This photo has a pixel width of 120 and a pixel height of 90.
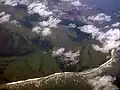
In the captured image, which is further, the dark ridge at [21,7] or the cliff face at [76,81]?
the dark ridge at [21,7]

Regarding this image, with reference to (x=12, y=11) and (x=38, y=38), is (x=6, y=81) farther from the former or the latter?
(x=12, y=11)

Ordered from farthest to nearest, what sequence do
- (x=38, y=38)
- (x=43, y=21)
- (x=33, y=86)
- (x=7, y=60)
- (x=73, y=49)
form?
(x=43, y=21)
(x=38, y=38)
(x=73, y=49)
(x=7, y=60)
(x=33, y=86)

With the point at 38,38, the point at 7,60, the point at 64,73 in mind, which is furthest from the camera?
the point at 38,38

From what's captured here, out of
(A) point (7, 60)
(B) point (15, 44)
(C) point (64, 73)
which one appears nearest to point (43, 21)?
(B) point (15, 44)

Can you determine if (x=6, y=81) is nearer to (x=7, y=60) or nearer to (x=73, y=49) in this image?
(x=7, y=60)

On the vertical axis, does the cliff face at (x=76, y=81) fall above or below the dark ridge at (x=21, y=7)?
below

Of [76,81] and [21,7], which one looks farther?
[21,7]

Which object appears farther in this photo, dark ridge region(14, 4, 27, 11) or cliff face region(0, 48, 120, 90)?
dark ridge region(14, 4, 27, 11)

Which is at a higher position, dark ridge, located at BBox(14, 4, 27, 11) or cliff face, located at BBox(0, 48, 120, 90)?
dark ridge, located at BBox(14, 4, 27, 11)

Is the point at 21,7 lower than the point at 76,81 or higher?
higher

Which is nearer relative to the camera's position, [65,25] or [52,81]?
[52,81]
